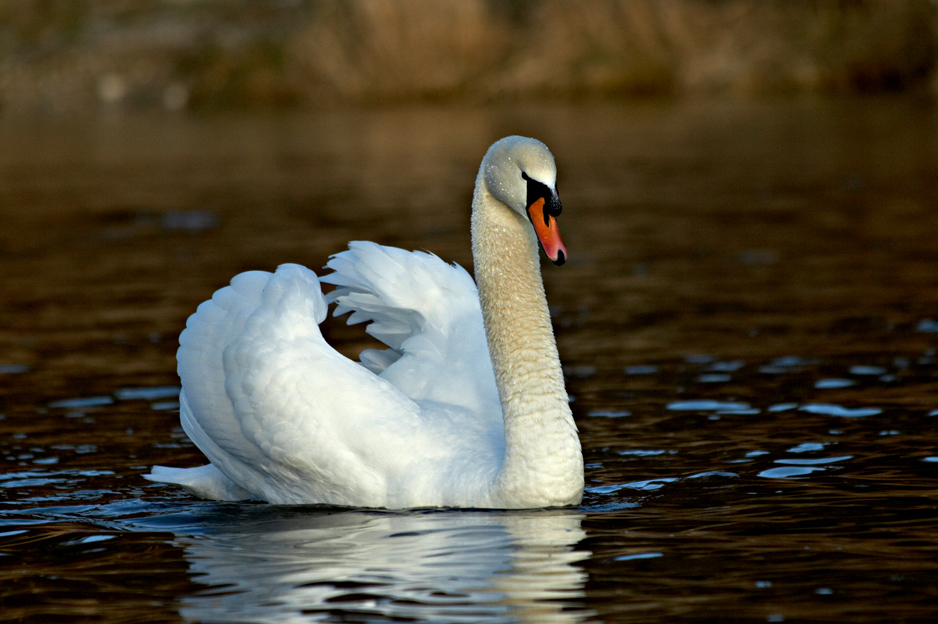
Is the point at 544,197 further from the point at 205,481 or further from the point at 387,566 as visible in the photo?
the point at 205,481

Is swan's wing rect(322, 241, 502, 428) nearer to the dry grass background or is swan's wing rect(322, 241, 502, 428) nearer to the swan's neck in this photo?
the swan's neck

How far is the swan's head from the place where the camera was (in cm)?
592

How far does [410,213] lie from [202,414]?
1199 centimetres

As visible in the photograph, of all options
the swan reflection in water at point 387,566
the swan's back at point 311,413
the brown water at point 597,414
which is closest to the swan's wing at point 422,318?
the swan's back at point 311,413

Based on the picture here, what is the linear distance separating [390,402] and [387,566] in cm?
104

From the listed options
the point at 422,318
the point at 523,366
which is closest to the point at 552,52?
the point at 422,318

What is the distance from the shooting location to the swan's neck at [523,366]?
6234 millimetres

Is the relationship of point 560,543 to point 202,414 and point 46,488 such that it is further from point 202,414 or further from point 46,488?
point 46,488

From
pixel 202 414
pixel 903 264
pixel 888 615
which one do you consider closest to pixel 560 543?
pixel 888 615

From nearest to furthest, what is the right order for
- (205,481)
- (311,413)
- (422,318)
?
(311,413), (205,481), (422,318)

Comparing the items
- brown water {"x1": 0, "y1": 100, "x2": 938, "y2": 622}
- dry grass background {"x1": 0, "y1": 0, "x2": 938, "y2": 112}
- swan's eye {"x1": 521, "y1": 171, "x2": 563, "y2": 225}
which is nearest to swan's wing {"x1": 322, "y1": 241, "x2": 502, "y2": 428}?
brown water {"x1": 0, "y1": 100, "x2": 938, "y2": 622}

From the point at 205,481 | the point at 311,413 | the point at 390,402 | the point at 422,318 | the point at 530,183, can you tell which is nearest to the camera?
the point at 530,183

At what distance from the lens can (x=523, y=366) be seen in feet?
21.1

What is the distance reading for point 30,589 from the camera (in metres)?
5.54
